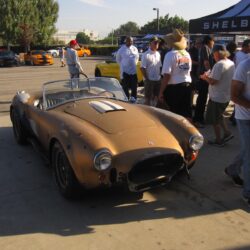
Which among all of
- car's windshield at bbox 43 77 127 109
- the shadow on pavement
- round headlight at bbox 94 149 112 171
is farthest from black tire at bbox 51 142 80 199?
car's windshield at bbox 43 77 127 109

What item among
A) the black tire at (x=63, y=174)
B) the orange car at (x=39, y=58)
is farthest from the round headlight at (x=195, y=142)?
the orange car at (x=39, y=58)

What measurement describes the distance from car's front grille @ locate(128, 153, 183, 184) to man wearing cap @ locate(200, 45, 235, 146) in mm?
2288

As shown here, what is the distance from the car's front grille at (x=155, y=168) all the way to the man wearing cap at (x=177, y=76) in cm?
248

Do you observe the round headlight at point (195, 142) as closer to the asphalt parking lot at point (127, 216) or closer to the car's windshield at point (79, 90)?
the asphalt parking lot at point (127, 216)

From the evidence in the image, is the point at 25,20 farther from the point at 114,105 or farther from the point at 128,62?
the point at 114,105

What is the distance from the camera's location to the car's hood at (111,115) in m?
4.47

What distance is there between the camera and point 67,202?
430cm

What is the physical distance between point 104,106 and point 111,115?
0.99ft

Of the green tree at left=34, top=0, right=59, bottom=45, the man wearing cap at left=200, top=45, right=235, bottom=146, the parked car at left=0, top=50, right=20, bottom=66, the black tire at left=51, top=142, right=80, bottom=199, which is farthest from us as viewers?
the green tree at left=34, top=0, right=59, bottom=45

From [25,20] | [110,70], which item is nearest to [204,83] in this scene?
[110,70]

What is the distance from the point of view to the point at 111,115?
4770 millimetres

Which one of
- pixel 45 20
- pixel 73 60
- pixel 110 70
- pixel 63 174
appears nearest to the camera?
pixel 63 174

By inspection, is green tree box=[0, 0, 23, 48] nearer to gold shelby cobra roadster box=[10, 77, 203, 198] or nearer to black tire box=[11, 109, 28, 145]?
black tire box=[11, 109, 28, 145]

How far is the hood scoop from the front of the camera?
16.1 feet
